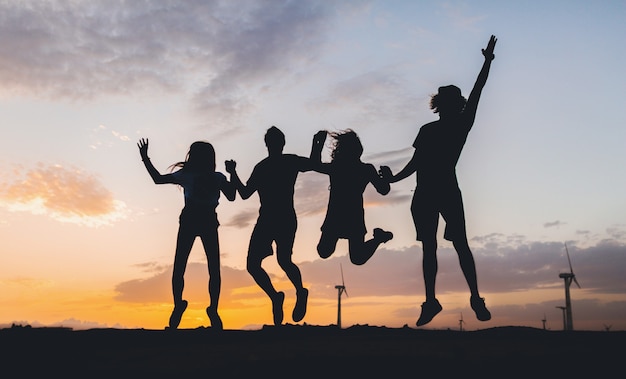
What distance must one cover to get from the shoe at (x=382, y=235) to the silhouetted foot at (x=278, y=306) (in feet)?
5.42

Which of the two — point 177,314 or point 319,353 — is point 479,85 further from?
point 177,314

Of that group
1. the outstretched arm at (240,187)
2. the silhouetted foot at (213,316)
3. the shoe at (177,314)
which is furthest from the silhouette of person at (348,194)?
the shoe at (177,314)

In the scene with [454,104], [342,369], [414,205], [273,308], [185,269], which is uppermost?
[454,104]

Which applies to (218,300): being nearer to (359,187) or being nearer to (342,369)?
(359,187)

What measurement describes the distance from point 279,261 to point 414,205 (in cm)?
213

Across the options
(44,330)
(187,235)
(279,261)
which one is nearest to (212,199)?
(187,235)

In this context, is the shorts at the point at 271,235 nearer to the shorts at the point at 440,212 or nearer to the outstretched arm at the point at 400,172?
the outstretched arm at the point at 400,172

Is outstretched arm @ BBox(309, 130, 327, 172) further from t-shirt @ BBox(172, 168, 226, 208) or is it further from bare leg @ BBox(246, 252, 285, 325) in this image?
bare leg @ BBox(246, 252, 285, 325)

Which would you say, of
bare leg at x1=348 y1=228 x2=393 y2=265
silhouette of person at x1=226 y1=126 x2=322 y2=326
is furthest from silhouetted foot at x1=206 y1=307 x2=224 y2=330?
bare leg at x1=348 y1=228 x2=393 y2=265

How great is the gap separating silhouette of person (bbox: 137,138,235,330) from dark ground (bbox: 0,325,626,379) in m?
1.26

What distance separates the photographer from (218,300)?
353 inches

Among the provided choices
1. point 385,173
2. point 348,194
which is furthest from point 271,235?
point 385,173

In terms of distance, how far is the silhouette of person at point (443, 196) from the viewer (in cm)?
811

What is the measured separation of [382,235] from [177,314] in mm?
3221
